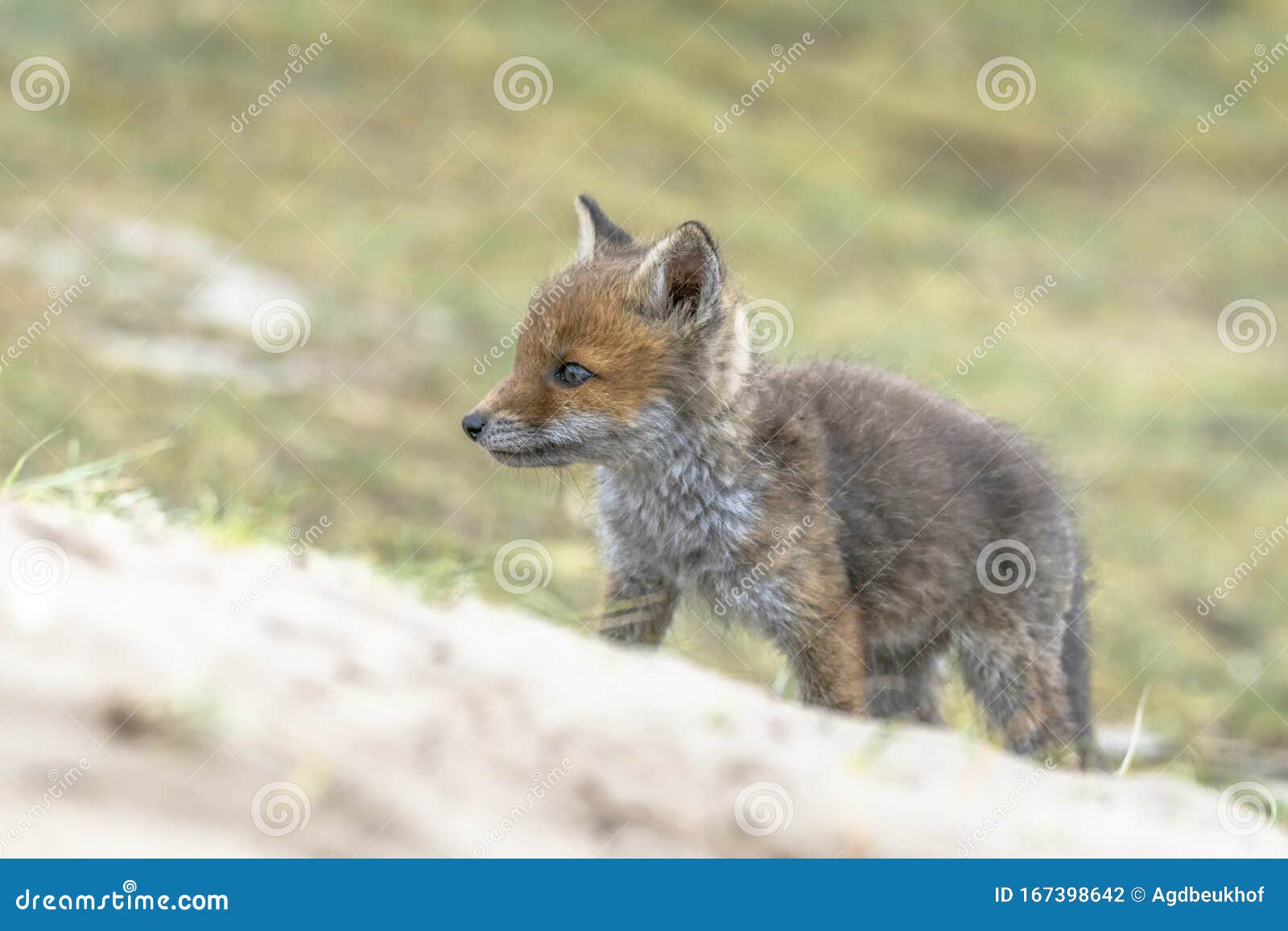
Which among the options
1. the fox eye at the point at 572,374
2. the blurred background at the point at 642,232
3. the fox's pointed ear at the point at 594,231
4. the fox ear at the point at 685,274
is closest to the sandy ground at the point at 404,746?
the blurred background at the point at 642,232

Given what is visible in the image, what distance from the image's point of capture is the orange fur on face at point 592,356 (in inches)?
261

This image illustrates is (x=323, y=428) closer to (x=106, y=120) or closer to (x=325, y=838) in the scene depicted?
(x=106, y=120)

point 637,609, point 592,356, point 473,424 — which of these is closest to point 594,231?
point 592,356

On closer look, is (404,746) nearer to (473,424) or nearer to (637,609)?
(473,424)

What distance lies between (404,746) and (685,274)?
339 centimetres

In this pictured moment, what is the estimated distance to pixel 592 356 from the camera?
22.0ft

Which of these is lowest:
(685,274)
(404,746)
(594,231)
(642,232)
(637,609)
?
(404,746)

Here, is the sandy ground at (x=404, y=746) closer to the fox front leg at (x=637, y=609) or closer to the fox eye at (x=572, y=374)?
the fox front leg at (x=637, y=609)

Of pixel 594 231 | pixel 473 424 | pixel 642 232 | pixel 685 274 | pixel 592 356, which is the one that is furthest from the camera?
pixel 642 232

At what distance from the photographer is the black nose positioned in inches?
255

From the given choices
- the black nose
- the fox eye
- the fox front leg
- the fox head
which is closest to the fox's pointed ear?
the fox head

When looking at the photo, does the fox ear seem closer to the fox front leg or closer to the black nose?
the black nose

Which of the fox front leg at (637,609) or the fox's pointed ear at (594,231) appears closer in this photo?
the fox front leg at (637,609)

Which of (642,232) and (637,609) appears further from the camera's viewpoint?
(642,232)
